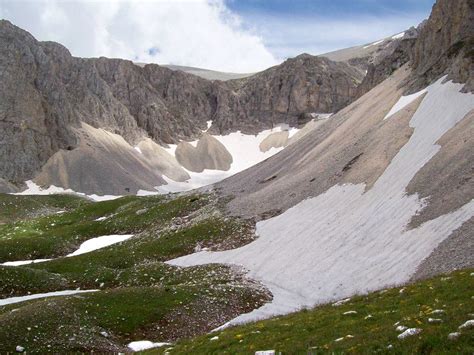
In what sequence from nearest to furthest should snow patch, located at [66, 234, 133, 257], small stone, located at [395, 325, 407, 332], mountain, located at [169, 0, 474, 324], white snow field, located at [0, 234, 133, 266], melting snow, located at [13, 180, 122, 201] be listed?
1. small stone, located at [395, 325, 407, 332]
2. mountain, located at [169, 0, 474, 324]
3. white snow field, located at [0, 234, 133, 266]
4. snow patch, located at [66, 234, 133, 257]
5. melting snow, located at [13, 180, 122, 201]

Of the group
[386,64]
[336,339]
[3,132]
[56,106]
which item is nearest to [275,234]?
[336,339]

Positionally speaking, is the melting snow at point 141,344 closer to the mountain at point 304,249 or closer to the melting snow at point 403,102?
the mountain at point 304,249

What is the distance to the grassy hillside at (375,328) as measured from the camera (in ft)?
42.4

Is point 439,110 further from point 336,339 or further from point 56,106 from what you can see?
point 56,106

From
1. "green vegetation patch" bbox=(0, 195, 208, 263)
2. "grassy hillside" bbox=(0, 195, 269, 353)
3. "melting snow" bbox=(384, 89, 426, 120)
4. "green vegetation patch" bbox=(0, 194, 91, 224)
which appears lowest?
"grassy hillside" bbox=(0, 195, 269, 353)

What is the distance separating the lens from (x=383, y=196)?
4497cm

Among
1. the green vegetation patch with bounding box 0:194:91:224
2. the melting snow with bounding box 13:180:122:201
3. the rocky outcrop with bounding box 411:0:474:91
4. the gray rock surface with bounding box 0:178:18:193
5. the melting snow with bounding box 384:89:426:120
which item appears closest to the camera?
the rocky outcrop with bounding box 411:0:474:91

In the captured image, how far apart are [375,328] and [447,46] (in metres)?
63.6

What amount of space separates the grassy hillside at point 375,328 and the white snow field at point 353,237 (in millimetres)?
10361

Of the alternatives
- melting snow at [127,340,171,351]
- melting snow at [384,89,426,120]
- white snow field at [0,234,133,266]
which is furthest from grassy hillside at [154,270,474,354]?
melting snow at [384,89,426,120]

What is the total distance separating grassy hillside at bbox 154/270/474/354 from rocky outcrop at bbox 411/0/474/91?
4139 centimetres

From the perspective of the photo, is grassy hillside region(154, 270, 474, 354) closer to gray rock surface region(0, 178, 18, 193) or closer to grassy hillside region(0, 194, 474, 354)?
grassy hillside region(0, 194, 474, 354)

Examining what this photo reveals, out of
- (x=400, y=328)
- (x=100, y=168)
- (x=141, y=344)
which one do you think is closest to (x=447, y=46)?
(x=141, y=344)

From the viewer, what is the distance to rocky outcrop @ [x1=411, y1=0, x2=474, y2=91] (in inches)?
2300
